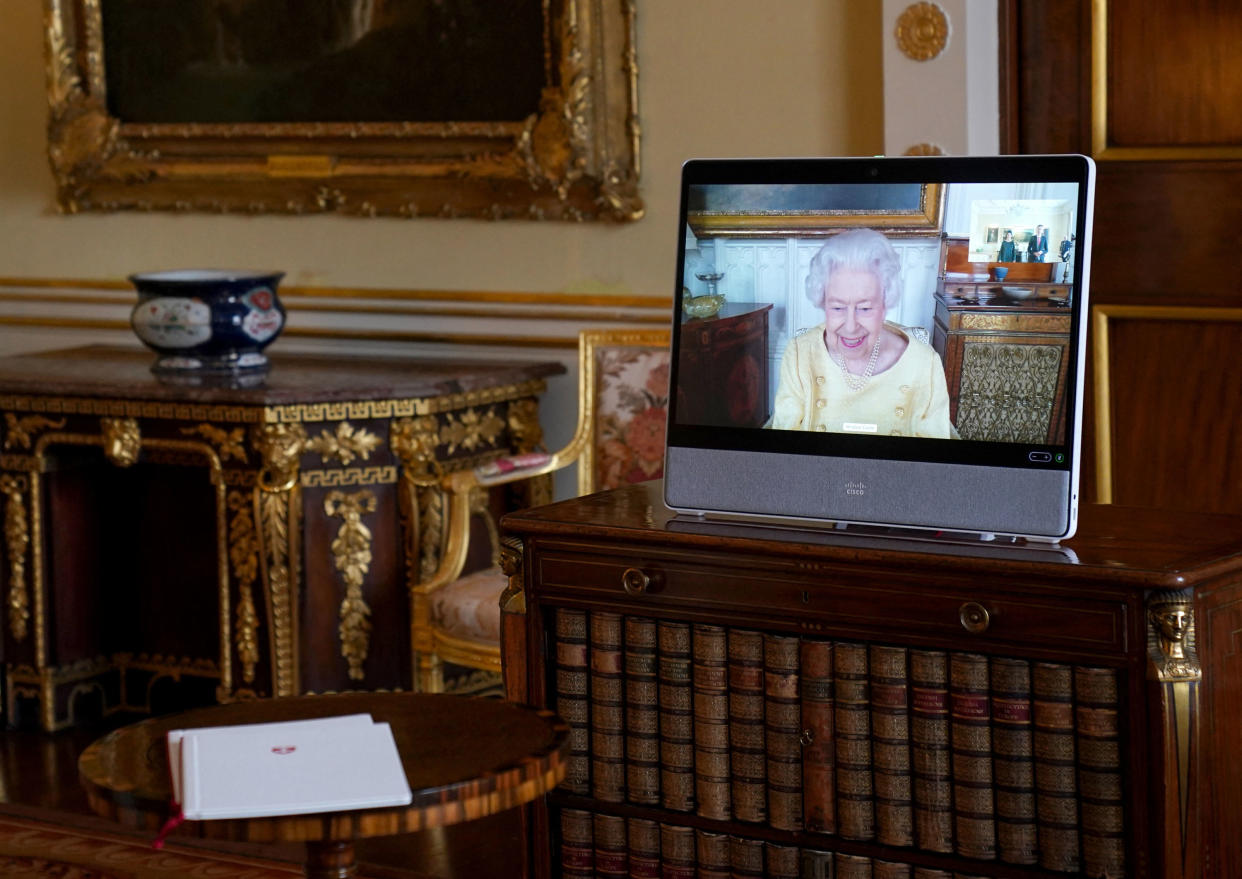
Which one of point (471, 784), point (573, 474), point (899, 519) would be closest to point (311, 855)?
point (471, 784)

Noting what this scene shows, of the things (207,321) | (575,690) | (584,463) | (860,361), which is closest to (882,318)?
(860,361)

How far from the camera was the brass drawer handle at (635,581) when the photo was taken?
2.63 meters

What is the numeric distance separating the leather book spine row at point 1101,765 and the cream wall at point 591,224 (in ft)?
6.81

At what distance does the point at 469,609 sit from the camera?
3951 millimetres

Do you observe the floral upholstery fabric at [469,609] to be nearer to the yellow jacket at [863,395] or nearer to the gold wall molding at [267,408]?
the gold wall molding at [267,408]

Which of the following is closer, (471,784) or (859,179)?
(471,784)

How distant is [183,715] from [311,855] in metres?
0.39

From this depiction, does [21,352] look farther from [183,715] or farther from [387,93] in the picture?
[183,715]

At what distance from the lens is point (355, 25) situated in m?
4.76

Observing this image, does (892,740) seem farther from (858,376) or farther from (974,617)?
(858,376)

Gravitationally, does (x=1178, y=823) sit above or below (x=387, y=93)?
below

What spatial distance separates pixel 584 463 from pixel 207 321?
1.10 metres

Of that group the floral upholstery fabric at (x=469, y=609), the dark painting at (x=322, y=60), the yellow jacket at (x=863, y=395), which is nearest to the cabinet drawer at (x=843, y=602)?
the yellow jacket at (x=863, y=395)

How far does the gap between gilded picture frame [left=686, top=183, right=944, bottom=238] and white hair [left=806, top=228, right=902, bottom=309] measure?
18mm
